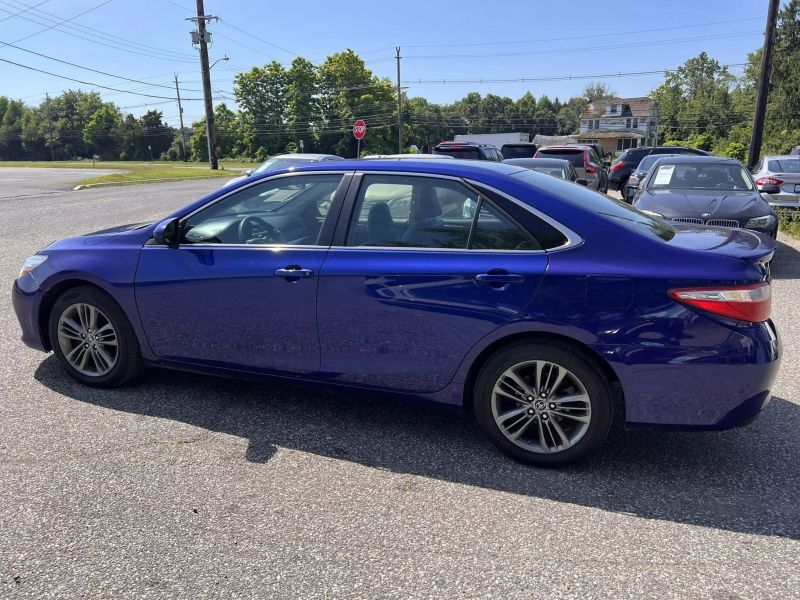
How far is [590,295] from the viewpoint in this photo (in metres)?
3.02

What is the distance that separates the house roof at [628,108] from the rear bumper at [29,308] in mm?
112517

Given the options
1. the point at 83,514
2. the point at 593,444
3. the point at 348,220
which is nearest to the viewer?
the point at 83,514

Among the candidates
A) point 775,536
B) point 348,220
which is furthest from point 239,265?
point 775,536

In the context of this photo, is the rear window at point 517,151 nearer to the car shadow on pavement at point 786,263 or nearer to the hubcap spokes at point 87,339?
the car shadow on pavement at point 786,263

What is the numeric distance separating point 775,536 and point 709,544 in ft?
1.04

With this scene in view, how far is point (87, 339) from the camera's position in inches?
168

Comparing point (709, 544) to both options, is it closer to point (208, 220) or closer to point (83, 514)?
point (83, 514)

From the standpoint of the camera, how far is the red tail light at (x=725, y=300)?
2910 millimetres

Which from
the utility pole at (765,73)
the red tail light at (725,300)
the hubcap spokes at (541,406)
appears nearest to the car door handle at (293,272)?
the hubcap spokes at (541,406)

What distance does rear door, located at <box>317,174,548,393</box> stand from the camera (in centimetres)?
320

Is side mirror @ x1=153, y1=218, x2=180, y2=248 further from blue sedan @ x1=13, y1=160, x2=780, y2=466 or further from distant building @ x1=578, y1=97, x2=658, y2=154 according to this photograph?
distant building @ x1=578, y1=97, x2=658, y2=154

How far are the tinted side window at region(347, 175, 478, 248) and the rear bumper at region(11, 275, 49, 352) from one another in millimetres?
2413

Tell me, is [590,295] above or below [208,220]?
below

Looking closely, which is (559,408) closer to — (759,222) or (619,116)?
(759,222)
